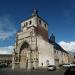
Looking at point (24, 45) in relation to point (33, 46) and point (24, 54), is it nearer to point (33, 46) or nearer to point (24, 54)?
point (24, 54)

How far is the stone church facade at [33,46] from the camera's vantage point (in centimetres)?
5266

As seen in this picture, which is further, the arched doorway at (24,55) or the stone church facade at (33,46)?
the arched doorway at (24,55)

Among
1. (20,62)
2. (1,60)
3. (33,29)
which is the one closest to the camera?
(33,29)

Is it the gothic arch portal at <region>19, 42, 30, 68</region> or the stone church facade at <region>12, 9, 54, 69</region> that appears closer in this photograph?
the stone church facade at <region>12, 9, 54, 69</region>

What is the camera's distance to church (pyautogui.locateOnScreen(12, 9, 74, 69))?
173 feet

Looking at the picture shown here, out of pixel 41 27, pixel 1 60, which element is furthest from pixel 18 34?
pixel 1 60

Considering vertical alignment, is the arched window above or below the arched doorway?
above

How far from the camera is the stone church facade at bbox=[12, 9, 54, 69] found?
5266 centimetres

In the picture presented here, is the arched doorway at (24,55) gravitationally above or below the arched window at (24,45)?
below

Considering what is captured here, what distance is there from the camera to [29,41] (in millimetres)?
55812

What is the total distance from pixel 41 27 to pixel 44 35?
12.1 feet

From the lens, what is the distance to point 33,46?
176 ft

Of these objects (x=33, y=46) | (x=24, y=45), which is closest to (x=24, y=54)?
(x=24, y=45)

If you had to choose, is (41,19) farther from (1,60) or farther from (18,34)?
(1,60)
